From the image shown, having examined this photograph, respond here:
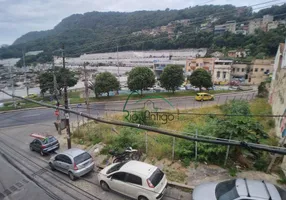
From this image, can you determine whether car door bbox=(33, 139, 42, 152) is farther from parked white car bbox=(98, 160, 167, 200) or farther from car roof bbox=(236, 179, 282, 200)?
car roof bbox=(236, 179, 282, 200)

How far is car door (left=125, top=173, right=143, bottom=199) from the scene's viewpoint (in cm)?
714

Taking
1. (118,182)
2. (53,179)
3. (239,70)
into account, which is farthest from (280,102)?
(239,70)

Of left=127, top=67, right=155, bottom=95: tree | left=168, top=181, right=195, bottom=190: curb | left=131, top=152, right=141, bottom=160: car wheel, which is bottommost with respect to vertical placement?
left=168, top=181, right=195, bottom=190: curb

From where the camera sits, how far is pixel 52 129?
65.2 feet

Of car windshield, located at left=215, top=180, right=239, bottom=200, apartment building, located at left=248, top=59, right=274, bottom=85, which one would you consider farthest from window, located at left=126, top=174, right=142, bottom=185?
apartment building, located at left=248, top=59, right=274, bottom=85

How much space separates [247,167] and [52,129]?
1853cm

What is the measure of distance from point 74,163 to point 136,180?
3.83 metres

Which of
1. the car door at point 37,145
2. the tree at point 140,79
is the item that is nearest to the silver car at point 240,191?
the car door at point 37,145

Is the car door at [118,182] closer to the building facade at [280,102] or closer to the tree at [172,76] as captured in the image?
the building facade at [280,102]

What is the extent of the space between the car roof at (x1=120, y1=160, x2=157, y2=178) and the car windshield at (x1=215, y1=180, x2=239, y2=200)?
8.29 ft

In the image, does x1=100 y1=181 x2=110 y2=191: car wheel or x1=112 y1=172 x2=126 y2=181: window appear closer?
x1=112 y1=172 x2=126 y2=181: window

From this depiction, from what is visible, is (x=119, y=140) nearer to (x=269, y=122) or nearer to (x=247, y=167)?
(x=247, y=167)

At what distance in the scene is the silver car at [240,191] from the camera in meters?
5.04

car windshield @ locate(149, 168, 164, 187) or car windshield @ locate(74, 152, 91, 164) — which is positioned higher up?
car windshield @ locate(149, 168, 164, 187)
